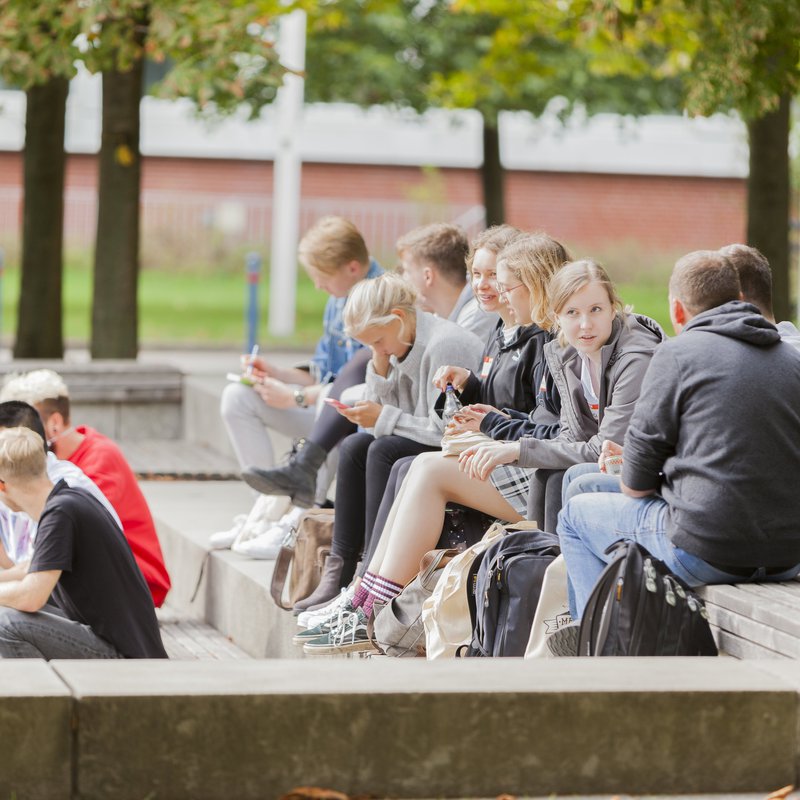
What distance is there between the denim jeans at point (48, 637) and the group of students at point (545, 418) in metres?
0.75

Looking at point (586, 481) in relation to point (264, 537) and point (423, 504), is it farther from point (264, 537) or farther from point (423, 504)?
point (264, 537)

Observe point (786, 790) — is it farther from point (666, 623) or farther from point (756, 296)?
point (756, 296)

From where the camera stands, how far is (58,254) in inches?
519

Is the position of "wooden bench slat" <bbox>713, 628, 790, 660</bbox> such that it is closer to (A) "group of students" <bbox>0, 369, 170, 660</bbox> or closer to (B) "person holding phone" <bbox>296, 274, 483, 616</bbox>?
(B) "person holding phone" <bbox>296, 274, 483, 616</bbox>

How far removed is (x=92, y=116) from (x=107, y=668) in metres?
31.0

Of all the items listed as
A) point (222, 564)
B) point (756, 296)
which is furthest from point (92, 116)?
point (756, 296)

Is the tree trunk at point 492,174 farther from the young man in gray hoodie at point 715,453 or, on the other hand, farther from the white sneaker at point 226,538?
the young man in gray hoodie at point 715,453

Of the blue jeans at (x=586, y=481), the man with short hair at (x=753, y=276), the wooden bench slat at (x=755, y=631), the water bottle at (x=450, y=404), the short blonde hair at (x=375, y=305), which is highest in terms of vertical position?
the man with short hair at (x=753, y=276)

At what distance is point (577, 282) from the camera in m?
5.17

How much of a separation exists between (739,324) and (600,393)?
81cm

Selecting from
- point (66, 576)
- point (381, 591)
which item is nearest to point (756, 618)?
point (381, 591)

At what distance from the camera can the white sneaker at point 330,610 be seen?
5777mm

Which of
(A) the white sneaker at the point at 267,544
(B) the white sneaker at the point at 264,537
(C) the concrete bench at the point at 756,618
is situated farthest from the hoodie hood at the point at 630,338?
(A) the white sneaker at the point at 267,544

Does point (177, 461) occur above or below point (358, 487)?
below
